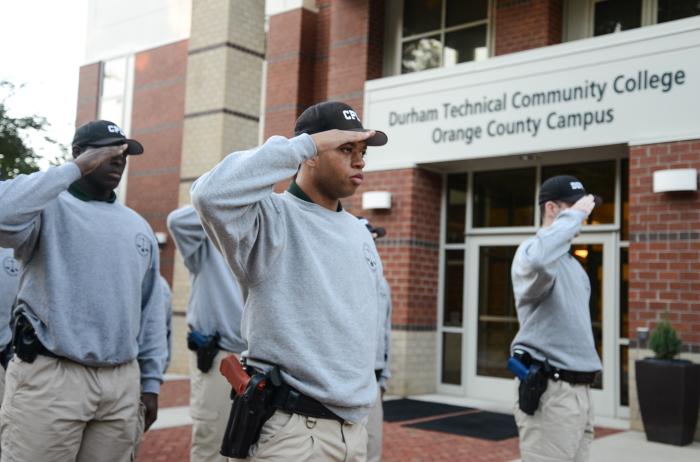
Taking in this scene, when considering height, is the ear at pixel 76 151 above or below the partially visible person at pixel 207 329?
above

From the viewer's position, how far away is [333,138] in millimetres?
2654

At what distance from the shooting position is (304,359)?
101 inches

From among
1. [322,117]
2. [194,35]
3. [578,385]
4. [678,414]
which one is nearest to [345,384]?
[322,117]

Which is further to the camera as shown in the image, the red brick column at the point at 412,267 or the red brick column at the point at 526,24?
the red brick column at the point at 412,267

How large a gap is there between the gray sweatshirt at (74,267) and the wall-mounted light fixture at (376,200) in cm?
779

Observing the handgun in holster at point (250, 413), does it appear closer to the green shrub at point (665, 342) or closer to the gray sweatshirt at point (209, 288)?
the gray sweatshirt at point (209, 288)

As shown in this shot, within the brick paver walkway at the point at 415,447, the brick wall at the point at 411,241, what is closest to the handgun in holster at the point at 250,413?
the brick paver walkway at the point at 415,447

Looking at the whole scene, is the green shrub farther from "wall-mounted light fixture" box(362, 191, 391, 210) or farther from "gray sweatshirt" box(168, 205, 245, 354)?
"gray sweatshirt" box(168, 205, 245, 354)

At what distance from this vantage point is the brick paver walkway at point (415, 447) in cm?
700

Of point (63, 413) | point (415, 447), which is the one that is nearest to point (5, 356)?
point (63, 413)

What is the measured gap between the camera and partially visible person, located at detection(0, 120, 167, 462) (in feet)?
10.7

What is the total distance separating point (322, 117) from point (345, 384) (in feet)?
3.26

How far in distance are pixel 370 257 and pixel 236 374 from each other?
0.69 metres

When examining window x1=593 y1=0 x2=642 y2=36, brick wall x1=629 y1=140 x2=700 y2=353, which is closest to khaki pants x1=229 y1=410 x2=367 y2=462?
brick wall x1=629 y1=140 x2=700 y2=353
